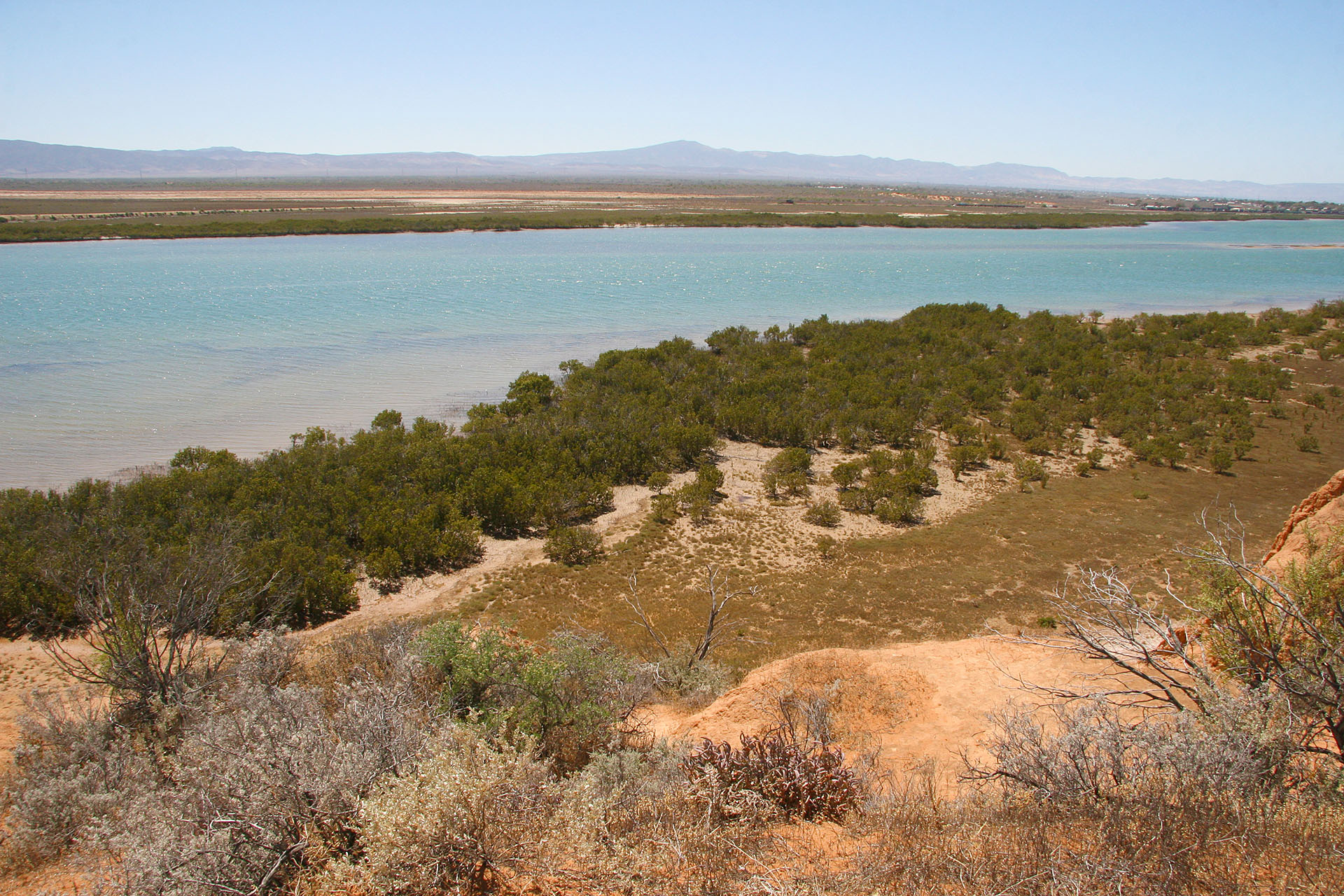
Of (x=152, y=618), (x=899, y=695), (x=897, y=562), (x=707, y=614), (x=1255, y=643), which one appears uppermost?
(x=1255, y=643)

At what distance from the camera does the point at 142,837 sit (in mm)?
4301

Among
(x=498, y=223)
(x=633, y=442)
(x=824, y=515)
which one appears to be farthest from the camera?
(x=498, y=223)

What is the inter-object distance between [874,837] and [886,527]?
394 inches

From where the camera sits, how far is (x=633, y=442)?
17.2 metres

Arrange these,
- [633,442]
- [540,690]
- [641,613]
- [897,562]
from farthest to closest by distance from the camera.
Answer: [633,442], [897,562], [641,613], [540,690]

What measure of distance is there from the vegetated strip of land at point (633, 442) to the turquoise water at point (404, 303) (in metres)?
3.95

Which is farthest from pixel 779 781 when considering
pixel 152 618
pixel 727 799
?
pixel 152 618

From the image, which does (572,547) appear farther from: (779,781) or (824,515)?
(779,781)

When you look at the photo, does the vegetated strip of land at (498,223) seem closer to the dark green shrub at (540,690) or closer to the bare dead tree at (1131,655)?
the dark green shrub at (540,690)

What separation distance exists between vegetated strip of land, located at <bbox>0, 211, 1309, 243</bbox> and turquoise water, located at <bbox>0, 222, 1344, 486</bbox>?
3557 millimetres

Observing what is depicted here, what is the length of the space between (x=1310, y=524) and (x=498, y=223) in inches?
3056

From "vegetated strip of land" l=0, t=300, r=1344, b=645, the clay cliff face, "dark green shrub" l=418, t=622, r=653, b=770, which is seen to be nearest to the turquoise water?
"vegetated strip of land" l=0, t=300, r=1344, b=645

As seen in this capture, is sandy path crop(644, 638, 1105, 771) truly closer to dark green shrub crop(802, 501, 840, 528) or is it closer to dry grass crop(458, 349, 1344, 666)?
dry grass crop(458, 349, 1344, 666)

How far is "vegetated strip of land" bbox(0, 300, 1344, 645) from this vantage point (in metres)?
10.7
